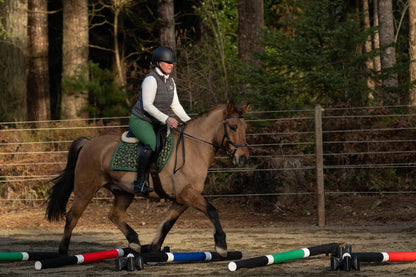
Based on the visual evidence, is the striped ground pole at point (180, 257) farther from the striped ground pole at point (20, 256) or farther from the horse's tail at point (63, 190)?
the horse's tail at point (63, 190)

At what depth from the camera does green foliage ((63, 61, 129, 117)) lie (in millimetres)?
17406

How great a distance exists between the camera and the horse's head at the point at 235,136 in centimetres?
795

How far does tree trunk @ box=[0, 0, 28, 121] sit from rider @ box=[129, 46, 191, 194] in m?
9.44

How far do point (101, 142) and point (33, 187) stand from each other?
6.54 metres

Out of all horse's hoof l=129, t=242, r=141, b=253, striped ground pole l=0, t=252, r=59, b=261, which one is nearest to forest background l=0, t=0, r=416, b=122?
horse's hoof l=129, t=242, r=141, b=253

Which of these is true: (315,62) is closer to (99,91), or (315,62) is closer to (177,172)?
(177,172)

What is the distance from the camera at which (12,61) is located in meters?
17.2

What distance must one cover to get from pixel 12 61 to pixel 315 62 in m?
8.26

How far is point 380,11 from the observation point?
1850 cm

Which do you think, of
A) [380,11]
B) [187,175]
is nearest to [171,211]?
[187,175]

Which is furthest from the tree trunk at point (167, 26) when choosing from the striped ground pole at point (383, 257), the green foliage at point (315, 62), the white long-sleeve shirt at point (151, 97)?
the striped ground pole at point (383, 257)

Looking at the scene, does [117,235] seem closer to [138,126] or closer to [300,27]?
[138,126]

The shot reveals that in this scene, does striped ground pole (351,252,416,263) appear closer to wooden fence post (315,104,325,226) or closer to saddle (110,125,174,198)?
saddle (110,125,174,198)

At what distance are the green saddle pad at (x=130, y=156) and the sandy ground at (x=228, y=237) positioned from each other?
122cm
